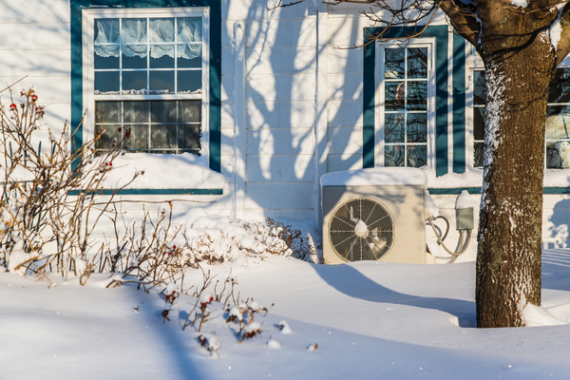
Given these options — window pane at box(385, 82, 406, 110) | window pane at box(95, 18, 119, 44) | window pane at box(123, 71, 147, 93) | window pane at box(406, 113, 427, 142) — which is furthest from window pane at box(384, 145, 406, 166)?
window pane at box(95, 18, 119, 44)

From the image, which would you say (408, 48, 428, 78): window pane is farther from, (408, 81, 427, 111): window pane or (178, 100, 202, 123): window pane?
(178, 100, 202, 123): window pane

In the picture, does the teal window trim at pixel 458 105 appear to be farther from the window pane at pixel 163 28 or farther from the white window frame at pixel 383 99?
the window pane at pixel 163 28

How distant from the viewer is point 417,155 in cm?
650

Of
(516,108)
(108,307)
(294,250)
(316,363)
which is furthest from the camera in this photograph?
(294,250)

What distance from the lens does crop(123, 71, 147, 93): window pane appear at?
22.2 ft

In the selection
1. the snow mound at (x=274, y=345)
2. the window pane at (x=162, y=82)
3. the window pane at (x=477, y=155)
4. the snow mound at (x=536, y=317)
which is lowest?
the snow mound at (x=536, y=317)

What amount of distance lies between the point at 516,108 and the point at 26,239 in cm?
300

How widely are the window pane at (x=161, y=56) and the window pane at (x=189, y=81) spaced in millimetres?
208

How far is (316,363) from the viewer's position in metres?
2.01

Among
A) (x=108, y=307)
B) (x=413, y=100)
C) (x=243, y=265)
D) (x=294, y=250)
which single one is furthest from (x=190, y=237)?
(x=413, y=100)

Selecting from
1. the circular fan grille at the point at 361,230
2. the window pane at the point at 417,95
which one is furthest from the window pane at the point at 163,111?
the window pane at the point at 417,95

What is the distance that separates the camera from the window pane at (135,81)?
6762 mm

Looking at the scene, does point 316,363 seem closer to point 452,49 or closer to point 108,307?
point 108,307

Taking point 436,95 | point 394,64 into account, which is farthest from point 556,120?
point 394,64
